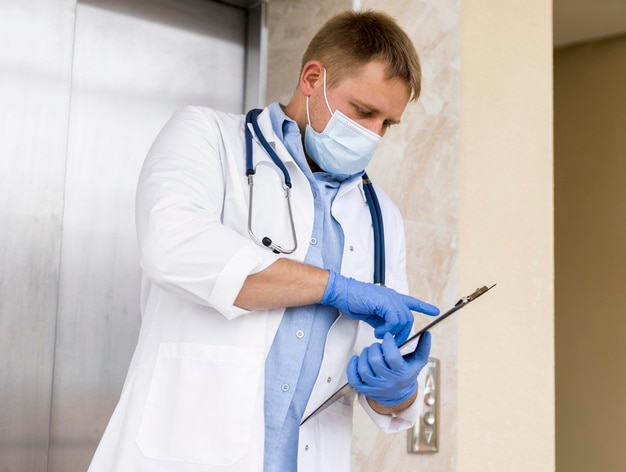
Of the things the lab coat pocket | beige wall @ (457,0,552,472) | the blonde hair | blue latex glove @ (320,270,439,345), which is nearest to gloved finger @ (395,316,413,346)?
blue latex glove @ (320,270,439,345)

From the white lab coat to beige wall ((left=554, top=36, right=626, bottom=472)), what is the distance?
281cm

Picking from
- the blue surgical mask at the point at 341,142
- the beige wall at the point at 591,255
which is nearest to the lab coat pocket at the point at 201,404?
the blue surgical mask at the point at 341,142

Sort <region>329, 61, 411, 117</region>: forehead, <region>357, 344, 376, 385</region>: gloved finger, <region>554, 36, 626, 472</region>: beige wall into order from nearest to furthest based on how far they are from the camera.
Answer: <region>357, 344, 376, 385</region>: gloved finger < <region>329, 61, 411, 117</region>: forehead < <region>554, 36, 626, 472</region>: beige wall

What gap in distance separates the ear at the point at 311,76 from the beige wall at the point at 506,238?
3.15ft

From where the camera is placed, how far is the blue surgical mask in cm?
163

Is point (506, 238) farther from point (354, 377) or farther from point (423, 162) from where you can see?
point (354, 377)

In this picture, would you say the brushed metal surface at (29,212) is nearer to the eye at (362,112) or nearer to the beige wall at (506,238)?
the eye at (362,112)

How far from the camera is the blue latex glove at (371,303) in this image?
1.42m

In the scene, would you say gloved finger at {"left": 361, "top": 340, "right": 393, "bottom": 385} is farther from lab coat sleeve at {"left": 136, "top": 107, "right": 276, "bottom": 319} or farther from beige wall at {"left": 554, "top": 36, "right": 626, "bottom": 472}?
beige wall at {"left": 554, "top": 36, "right": 626, "bottom": 472}

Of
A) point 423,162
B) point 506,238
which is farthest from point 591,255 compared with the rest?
point 423,162

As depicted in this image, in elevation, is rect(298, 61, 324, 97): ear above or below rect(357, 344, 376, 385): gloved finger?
above

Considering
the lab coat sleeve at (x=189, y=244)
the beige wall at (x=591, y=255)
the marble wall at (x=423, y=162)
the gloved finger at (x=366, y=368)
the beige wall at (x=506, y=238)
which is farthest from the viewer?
the beige wall at (x=591, y=255)

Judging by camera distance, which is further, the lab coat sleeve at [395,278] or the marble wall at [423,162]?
the marble wall at [423,162]

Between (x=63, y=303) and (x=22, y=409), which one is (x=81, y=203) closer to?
(x=63, y=303)
